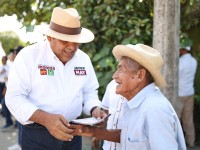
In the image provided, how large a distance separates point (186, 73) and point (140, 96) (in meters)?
4.32

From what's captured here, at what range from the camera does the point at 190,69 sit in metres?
6.50

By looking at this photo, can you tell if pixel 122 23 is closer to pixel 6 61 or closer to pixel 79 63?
pixel 79 63

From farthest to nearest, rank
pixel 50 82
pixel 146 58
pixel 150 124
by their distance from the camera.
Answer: pixel 50 82
pixel 146 58
pixel 150 124

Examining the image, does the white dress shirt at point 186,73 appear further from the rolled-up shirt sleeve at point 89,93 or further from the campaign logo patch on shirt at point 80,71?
the campaign logo patch on shirt at point 80,71

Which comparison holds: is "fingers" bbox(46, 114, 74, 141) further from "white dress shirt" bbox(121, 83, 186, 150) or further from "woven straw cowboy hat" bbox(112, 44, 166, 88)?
"woven straw cowboy hat" bbox(112, 44, 166, 88)

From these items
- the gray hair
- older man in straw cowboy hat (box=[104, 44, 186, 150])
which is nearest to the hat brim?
older man in straw cowboy hat (box=[104, 44, 186, 150])

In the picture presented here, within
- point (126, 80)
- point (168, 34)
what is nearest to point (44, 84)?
point (126, 80)

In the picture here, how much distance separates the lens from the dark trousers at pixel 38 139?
3.04 m

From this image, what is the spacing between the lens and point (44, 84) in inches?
116

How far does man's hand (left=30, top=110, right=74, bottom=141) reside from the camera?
2.54 metres

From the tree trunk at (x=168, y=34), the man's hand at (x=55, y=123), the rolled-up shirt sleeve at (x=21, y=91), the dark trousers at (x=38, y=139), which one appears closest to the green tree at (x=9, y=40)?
the tree trunk at (x=168, y=34)

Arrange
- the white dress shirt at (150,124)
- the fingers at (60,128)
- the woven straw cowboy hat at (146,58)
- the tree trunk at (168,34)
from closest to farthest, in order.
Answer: the white dress shirt at (150,124) < the woven straw cowboy hat at (146,58) < the fingers at (60,128) < the tree trunk at (168,34)

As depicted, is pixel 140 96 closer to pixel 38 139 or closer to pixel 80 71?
pixel 80 71

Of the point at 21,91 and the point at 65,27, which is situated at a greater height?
the point at 65,27
